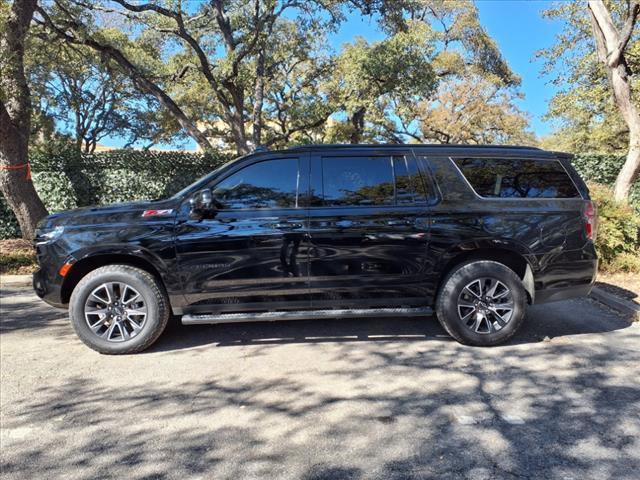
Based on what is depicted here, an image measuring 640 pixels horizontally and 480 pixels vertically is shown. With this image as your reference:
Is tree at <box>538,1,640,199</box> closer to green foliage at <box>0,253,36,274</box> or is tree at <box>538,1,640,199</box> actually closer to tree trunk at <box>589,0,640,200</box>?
tree trunk at <box>589,0,640,200</box>

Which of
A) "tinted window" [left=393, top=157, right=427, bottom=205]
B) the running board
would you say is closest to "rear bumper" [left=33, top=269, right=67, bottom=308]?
the running board

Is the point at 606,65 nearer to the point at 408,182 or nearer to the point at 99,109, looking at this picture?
the point at 408,182

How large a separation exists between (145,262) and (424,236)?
2.67 m

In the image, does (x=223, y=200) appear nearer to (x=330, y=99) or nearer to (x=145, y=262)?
(x=145, y=262)

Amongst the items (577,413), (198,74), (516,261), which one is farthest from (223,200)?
(198,74)

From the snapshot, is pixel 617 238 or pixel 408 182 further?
pixel 617 238

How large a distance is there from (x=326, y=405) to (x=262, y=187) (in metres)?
2.06

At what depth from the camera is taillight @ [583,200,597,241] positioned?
4.43 m

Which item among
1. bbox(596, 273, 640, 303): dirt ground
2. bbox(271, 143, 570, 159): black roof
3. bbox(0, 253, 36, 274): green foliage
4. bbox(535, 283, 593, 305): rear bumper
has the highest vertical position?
bbox(271, 143, 570, 159): black roof

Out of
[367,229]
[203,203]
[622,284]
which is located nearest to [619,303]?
[622,284]

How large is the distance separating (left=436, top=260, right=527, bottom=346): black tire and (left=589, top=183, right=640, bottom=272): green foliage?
11.0ft

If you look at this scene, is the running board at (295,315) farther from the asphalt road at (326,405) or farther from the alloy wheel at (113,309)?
the alloy wheel at (113,309)

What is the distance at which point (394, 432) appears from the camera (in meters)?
2.95

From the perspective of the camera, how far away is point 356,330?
4.84 m
